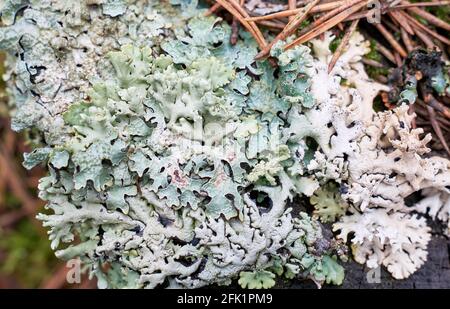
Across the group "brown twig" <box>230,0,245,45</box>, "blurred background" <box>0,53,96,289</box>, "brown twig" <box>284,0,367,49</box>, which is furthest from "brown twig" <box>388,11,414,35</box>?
"blurred background" <box>0,53,96,289</box>

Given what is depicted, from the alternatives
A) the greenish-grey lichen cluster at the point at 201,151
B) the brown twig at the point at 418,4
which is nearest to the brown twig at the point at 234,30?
the greenish-grey lichen cluster at the point at 201,151

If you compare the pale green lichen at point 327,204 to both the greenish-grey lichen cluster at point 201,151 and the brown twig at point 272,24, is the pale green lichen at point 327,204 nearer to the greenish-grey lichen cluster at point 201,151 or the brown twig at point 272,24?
the greenish-grey lichen cluster at point 201,151

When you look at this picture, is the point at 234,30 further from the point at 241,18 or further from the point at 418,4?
the point at 418,4

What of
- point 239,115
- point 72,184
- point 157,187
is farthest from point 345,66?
point 72,184

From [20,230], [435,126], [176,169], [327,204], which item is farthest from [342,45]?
[20,230]

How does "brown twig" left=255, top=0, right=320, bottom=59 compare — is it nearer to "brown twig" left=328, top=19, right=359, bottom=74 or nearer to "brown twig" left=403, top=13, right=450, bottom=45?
"brown twig" left=328, top=19, right=359, bottom=74

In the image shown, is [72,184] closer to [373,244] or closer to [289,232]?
[289,232]
